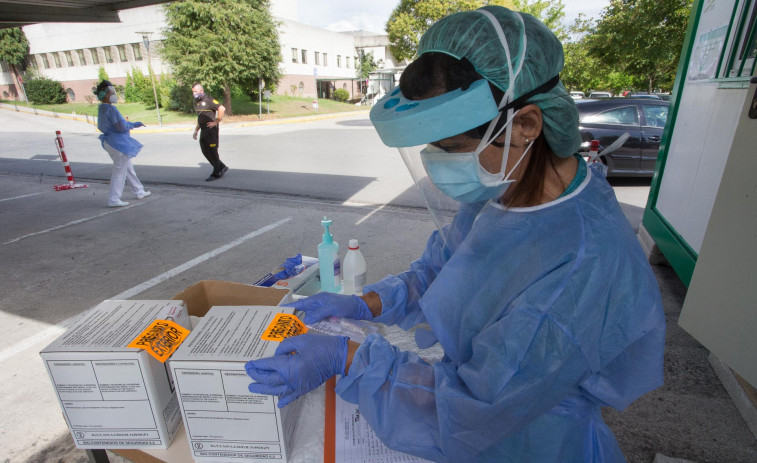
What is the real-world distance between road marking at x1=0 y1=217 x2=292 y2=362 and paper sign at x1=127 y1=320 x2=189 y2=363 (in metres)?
2.55

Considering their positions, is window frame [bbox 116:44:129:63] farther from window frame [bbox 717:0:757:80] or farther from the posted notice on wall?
the posted notice on wall

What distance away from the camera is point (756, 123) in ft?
6.20

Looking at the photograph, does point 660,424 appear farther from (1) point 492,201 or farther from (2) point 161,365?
(2) point 161,365

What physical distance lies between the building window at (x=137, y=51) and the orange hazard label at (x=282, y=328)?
3530cm

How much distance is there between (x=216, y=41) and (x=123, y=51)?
14.4 metres

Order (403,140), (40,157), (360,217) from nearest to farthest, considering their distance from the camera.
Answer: (403,140)
(360,217)
(40,157)

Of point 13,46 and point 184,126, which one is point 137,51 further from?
point 184,126

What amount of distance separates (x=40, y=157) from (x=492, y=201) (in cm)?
1350

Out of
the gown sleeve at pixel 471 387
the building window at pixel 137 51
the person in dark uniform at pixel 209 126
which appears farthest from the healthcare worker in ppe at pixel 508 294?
the building window at pixel 137 51

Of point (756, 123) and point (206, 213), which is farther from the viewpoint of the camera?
point (206, 213)

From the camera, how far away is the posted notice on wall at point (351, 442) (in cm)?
103

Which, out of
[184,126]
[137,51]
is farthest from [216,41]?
[137,51]

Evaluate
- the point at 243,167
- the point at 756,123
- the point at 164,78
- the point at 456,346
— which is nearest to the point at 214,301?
the point at 456,346

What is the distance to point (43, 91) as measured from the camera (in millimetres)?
30562
